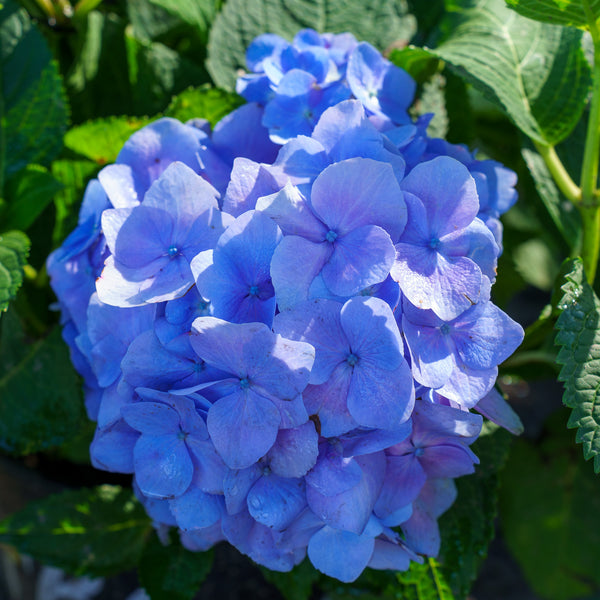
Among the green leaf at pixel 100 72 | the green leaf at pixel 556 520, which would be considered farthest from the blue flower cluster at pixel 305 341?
the green leaf at pixel 556 520

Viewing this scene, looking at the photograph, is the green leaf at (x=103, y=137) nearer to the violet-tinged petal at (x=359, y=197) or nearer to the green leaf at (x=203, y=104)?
the green leaf at (x=203, y=104)

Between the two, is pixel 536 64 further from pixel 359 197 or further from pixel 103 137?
pixel 103 137

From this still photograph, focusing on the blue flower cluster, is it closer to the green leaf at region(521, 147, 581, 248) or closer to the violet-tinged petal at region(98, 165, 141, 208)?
the violet-tinged petal at region(98, 165, 141, 208)

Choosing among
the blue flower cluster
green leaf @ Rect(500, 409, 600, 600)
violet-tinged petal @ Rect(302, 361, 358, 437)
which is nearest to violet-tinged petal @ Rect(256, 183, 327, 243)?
the blue flower cluster

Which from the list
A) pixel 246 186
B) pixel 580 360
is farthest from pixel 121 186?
pixel 580 360

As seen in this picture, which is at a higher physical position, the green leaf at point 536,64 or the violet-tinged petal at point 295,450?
the green leaf at point 536,64

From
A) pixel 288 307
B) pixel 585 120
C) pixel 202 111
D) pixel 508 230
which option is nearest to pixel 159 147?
pixel 202 111
